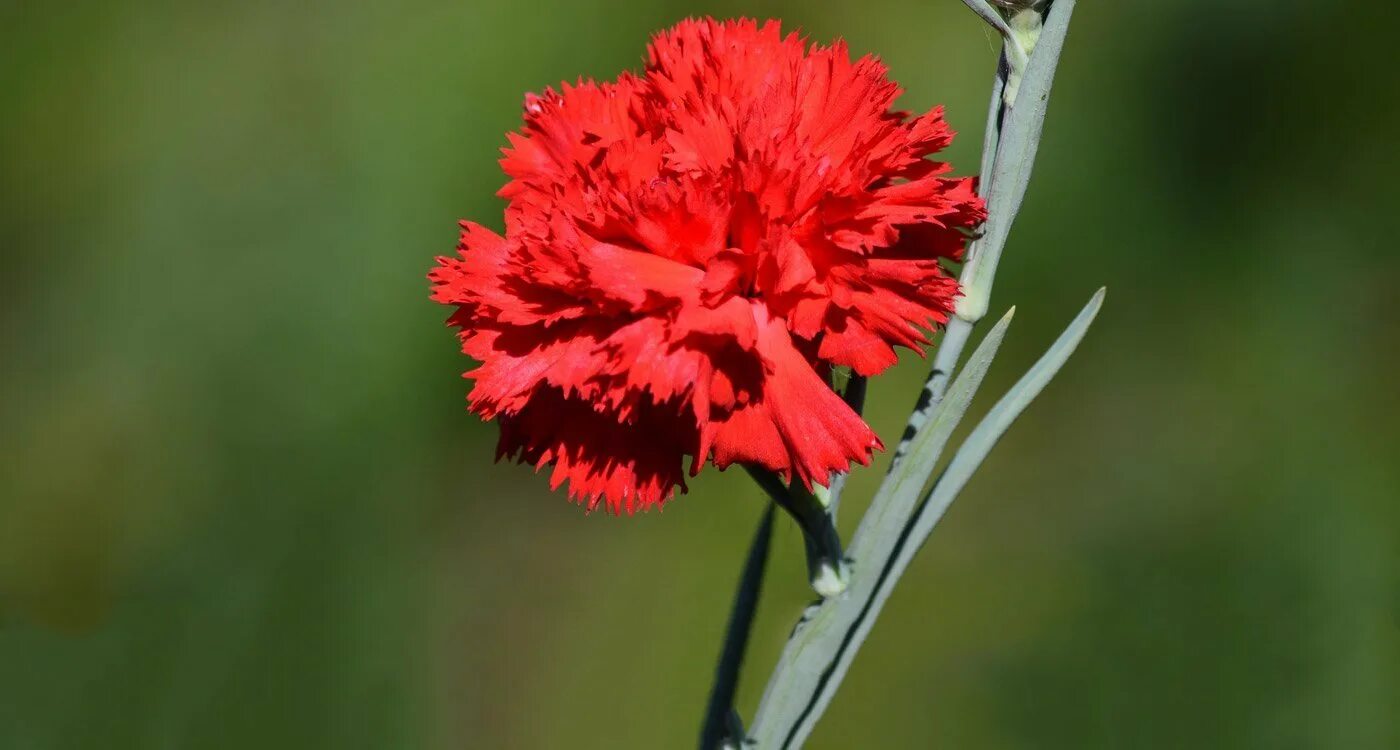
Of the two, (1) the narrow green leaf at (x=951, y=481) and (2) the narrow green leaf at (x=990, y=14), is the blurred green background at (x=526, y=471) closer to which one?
(1) the narrow green leaf at (x=951, y=481)

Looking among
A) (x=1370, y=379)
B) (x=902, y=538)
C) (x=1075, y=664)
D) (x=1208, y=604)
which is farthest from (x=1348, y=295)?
(x=902, y=538)

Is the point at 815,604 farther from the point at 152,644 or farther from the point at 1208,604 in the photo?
the point at 152,644

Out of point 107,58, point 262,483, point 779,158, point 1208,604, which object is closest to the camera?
point 779,158

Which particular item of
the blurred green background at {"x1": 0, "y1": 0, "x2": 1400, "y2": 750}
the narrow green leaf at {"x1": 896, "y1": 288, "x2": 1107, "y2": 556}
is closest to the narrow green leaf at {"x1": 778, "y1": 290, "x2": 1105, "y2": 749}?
the narrow green leaf at {"x1": 896, "y1": 288, "x2": 1107, "y2": 556}

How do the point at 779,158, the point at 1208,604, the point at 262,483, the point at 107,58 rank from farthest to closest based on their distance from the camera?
the point at 107,58 < the point at 262,483 < the point at 1208,604 < the point at 779,158

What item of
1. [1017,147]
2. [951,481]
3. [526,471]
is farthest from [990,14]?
[526,471]

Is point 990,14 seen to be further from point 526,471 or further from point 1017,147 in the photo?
point 526,471

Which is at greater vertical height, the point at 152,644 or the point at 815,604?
the point at 815,604
